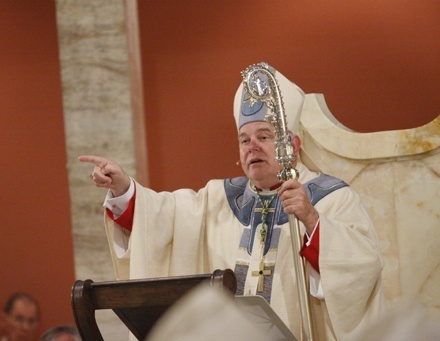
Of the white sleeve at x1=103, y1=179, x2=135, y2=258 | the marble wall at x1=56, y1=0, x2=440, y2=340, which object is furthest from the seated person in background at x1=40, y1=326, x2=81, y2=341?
the marble wall at x1=56, y1=0, x2=440, y2=340

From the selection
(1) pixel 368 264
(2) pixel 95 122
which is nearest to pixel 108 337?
(2) pixel 95 122

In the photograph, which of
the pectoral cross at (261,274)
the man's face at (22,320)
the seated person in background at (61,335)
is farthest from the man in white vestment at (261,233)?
the man's face at (22,320)

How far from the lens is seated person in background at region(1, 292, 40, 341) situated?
5309 mm

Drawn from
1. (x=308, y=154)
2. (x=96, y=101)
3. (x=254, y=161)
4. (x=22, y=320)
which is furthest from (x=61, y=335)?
(x=22, y=320)

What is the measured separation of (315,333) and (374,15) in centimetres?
243

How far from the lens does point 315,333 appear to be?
3281mm

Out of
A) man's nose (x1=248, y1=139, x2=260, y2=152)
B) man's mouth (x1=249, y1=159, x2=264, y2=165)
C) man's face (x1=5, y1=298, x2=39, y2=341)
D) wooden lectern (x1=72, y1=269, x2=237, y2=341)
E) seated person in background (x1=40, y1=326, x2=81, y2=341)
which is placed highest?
man's nose (x1=248, y1=139, x2=260, y2=152)

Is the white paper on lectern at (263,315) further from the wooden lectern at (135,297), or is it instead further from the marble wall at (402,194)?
the marble wall at (402,194)

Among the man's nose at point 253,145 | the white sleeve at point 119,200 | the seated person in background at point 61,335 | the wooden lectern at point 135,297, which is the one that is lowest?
the seated person in background at point 61,335

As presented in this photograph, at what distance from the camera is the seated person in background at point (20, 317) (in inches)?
209

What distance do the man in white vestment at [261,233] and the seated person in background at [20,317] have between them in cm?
196

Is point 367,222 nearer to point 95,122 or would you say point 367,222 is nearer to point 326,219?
point 326,219

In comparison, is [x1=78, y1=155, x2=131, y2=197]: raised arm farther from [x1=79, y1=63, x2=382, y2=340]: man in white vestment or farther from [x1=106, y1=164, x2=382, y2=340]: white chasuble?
[x1=106, y1=164, x2=382, y2=340]: white chasuble

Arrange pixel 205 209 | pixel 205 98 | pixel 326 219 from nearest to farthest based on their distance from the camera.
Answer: pixel 326 219 → pixel 205 209 → pixel 205 98
